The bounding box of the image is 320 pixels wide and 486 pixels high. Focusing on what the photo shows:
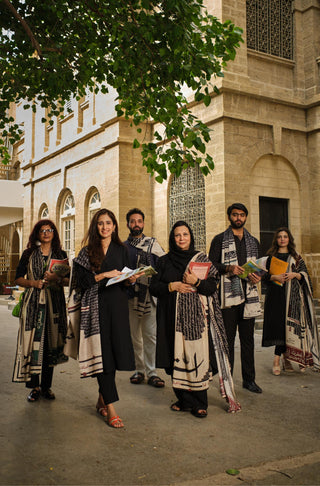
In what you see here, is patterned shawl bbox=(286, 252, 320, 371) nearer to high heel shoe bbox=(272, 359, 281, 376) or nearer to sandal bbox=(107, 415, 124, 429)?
high heel shoe bbox=(272, 359, 281, 376)

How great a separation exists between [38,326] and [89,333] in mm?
989

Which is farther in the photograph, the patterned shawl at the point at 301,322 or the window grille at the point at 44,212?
the window grille at the point at 44,212

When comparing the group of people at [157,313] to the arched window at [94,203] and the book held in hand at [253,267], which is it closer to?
the book held in hand at [253,267]

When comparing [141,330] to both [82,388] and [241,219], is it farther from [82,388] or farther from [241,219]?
[241,219]

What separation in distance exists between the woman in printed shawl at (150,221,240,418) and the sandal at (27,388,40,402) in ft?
4.83

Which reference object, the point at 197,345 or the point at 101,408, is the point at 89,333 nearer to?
the point at 101,408

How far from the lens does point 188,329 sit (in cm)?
452

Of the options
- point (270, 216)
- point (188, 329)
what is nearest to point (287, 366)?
point (188, 329)

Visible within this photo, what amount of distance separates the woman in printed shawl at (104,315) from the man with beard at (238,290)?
1.44 metres

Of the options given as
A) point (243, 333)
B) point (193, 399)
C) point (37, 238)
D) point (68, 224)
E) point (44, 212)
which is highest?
point (44, 212)

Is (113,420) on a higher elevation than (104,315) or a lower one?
lower

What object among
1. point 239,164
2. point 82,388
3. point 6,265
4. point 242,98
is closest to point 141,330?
point 82,388

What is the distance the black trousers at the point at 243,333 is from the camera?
5.44 meters

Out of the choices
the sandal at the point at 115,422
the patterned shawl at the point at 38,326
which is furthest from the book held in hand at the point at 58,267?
the sandal at the point at 115,422
